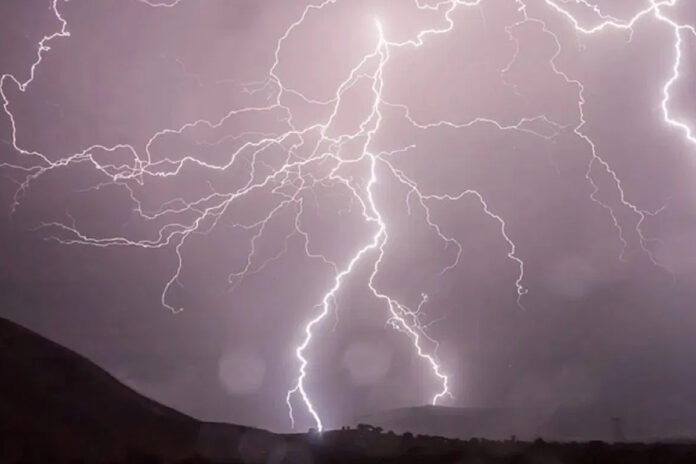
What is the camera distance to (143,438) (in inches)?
824

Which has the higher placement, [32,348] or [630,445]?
[32,348]

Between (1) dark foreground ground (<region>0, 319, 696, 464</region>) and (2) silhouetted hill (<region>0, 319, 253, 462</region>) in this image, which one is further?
(2) silhouetted hill (<region>0, 319, 253, 462</region>)

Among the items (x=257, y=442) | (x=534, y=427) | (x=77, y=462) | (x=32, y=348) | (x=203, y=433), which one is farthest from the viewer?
(x=534, y=427)

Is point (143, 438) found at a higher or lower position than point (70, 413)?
lower

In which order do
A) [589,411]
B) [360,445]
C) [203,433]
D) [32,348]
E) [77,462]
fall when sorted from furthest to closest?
[589,411], [32,348], [203,433], [360,445], [77,462]

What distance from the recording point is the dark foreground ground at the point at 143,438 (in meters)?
13.3

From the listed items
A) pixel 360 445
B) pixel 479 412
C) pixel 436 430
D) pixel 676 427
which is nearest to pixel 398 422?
pixel 436 430

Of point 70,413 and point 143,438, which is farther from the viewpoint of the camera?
point 70,413

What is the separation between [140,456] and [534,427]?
8706 cm

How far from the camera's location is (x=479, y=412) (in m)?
104

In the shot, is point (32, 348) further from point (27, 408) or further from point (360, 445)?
point (360, 445)

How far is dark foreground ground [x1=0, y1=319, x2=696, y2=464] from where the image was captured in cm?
1327

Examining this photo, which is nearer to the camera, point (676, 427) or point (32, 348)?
point (32, 348)

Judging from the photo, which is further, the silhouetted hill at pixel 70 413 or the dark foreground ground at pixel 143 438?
the silhouetted hill at pixel 70 413
